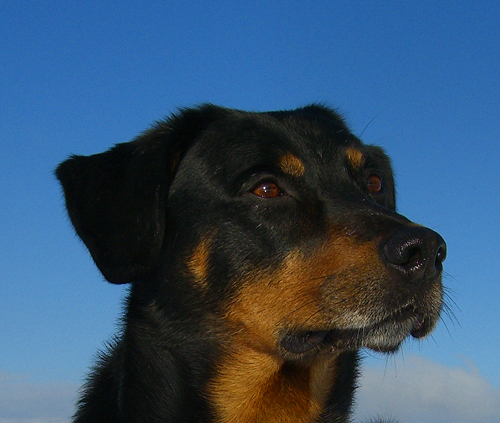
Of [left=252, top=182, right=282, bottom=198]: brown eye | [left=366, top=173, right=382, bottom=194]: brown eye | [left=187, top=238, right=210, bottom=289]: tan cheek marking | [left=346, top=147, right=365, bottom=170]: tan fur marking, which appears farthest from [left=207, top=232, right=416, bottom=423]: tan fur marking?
[left=366, top=173, right=382, bottom=194]: brown eye

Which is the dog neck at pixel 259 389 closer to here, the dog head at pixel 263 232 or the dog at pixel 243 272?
the dog at pixel 243 272

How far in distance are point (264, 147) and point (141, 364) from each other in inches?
65.5

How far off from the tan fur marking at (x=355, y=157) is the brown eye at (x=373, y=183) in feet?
0.50

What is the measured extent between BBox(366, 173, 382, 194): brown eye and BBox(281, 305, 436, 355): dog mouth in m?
1.33

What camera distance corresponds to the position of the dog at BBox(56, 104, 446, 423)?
4043mm

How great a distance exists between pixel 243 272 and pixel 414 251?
1.08 meters

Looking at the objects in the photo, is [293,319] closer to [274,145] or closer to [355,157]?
[274,145]

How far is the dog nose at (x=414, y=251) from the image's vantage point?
387 cm

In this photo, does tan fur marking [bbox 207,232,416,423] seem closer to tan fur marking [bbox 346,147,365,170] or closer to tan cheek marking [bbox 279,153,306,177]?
tan cheek marking [bbox 279,153,306,177]

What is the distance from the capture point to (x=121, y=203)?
4.64 metres

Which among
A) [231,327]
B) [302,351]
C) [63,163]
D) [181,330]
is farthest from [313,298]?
[63,163]

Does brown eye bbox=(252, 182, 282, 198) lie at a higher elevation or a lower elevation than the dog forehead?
lower

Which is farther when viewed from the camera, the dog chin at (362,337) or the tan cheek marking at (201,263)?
the tan cheek marking at (201,263)

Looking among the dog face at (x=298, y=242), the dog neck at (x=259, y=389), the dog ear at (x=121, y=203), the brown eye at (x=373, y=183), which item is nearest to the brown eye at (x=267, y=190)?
the dog face at (x=298, y=242)
